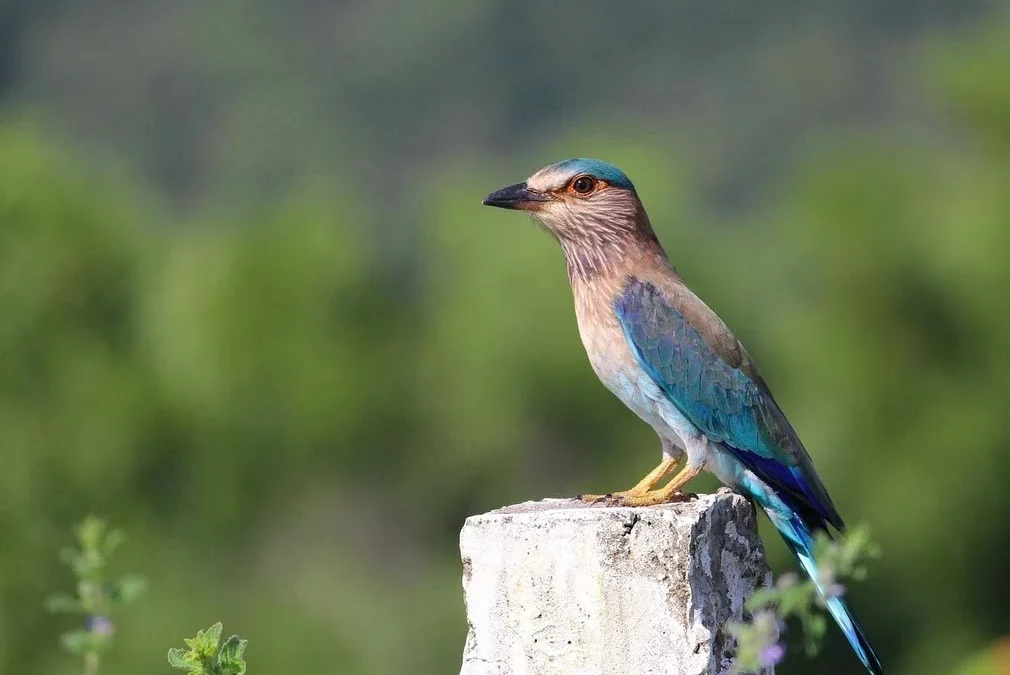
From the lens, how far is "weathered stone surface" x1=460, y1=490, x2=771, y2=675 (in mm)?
3564

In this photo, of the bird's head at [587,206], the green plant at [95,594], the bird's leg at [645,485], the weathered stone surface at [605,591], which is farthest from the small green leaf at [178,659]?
the bird's head at [587,206]

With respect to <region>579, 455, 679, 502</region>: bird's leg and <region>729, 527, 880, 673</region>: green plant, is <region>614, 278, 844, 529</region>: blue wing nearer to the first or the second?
<region>579, 455, 679, 502</region>: bird's leg

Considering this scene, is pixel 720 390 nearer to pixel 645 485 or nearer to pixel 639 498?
pixel 645 485

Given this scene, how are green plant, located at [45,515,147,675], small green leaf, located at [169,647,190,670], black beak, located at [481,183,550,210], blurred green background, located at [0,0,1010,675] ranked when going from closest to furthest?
small green leaf, located at [169,647,190,670] → green plant, located at [45,515,147,675] → black beak, located at [481,183,550,210] → blurred green background, located at [0,0,1010,675]

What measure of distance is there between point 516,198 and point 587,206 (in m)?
0.27

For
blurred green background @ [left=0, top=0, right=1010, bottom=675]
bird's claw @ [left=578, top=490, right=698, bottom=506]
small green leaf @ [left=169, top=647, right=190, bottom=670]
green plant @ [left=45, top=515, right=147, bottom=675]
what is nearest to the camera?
small green leaf @ [left=169, top=647, right=190, bottom=670]

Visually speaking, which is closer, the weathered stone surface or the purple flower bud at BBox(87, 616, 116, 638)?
the weathered stone surface

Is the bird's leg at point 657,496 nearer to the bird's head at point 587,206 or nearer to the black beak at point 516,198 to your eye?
the bird's head at point 587,206

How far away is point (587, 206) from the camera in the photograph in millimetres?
5738

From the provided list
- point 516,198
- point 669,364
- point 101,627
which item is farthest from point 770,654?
point 516,198

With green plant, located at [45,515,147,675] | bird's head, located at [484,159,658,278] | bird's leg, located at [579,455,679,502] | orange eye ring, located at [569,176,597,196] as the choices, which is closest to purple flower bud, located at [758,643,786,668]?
bird's leg, located at [579,455,679,502]

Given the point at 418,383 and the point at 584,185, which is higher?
the point at 418,383

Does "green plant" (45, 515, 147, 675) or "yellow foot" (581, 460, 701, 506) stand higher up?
"green plant" (45, 515, 147, 675)

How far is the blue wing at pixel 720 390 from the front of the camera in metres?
5.02
